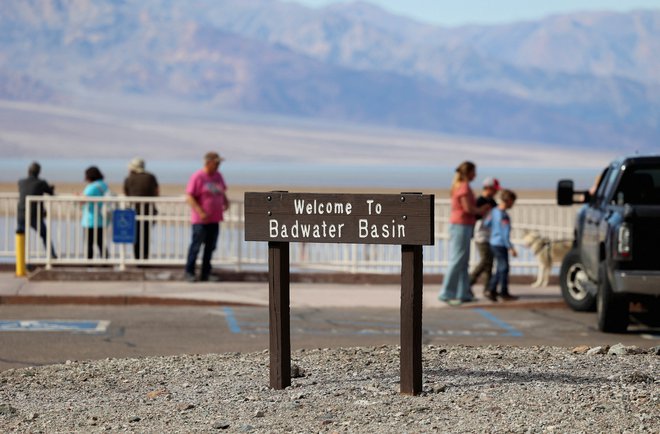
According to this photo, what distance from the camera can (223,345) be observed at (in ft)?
45.1

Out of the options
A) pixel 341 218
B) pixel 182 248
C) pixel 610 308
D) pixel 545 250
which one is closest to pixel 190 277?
pixel 182 248

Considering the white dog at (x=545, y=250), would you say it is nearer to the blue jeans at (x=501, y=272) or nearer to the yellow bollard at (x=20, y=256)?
the blue jeans at (x=501, y=272)

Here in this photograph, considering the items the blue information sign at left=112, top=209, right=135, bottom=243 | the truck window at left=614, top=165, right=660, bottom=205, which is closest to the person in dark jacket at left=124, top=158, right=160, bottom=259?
the blue information sign at left=112, top=209, right=135, bottom=243

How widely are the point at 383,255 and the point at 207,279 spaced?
A: 4083mm

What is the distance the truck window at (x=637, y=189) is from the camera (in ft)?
51.4

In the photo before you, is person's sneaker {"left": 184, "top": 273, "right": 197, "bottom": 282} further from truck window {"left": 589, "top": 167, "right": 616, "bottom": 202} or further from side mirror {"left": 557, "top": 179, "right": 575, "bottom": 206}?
truck window {"left": 589, "top": 167, "right": 616, "bottom": 202}

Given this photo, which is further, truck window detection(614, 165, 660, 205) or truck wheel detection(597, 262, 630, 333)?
truck window detection(614, 165, 660, 205)

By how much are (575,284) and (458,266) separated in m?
1.45

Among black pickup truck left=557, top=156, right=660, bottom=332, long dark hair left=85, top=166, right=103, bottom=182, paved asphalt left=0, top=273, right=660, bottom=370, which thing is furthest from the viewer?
long dark hair left=85, top=166, right=103, bottom=182

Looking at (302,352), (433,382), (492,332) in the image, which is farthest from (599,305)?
(433,382)

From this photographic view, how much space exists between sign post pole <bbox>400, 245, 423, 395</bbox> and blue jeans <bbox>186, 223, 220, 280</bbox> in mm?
10470

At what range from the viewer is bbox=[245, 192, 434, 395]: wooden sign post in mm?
9164

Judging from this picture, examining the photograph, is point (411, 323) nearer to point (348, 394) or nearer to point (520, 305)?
point (348, 394)

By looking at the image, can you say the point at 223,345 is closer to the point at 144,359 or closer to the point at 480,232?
the point at 144,359
